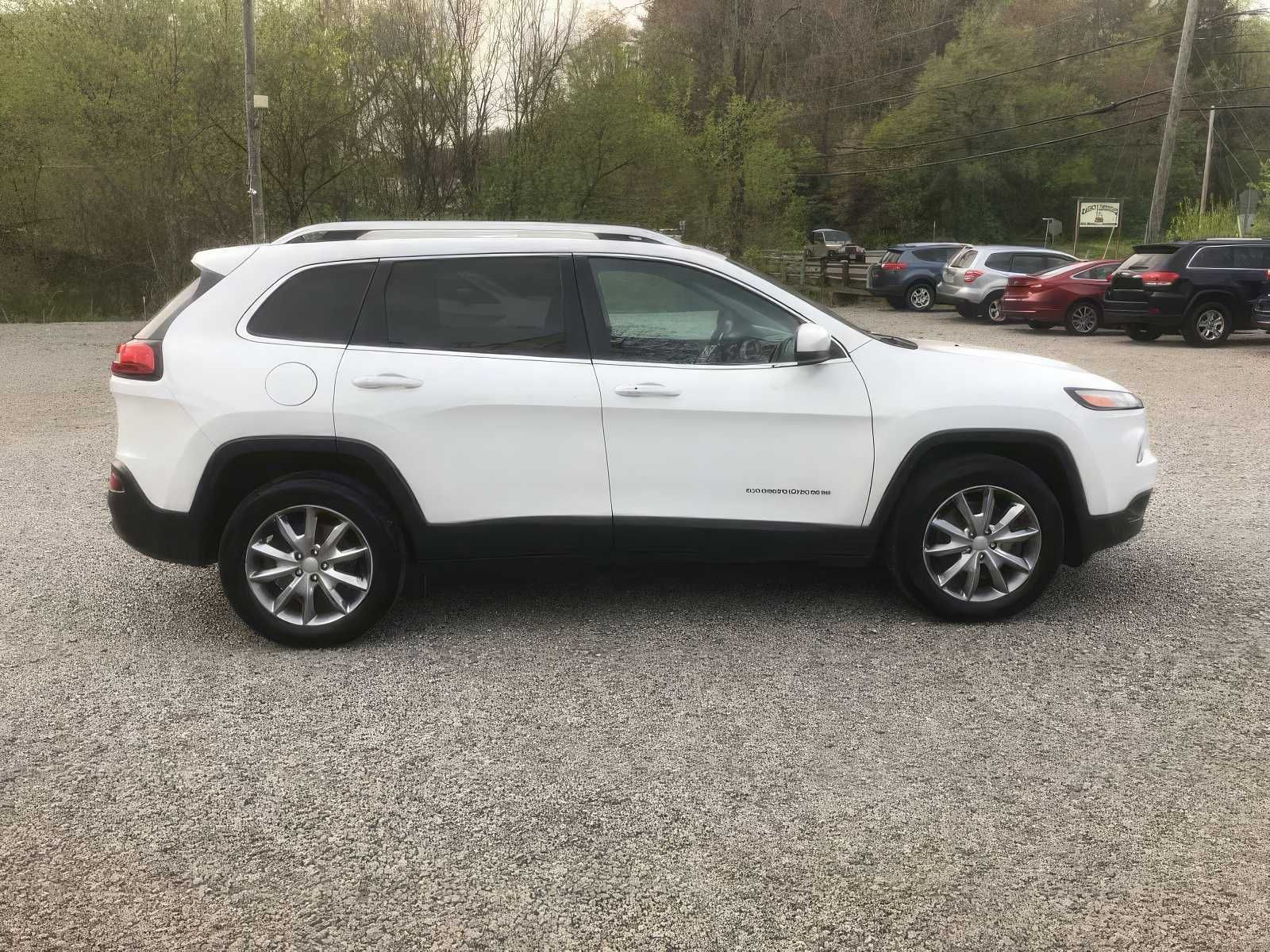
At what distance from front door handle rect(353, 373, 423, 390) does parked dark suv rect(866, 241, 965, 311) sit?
2480cm

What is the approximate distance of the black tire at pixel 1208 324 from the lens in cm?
1880

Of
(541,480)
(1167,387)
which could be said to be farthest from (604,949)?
(1167,387)

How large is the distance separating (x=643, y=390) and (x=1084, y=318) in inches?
765

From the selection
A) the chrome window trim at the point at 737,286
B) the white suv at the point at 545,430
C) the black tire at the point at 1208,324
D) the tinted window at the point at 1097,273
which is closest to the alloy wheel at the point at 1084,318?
the tinted window at the point at 1097,273

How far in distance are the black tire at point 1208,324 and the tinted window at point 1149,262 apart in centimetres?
90

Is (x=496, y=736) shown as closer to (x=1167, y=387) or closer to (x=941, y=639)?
(x=941, y=639)

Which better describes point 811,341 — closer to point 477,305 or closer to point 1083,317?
point 477,305

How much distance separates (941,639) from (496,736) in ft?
6.68

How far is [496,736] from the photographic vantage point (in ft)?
13.0

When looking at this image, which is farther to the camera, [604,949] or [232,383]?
[232,383]

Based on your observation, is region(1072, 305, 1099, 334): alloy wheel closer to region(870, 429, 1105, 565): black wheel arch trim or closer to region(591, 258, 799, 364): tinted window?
region(870, 429, 1105, 565): black wheel arch trim

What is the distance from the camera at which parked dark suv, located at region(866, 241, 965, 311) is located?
2805 centimetres

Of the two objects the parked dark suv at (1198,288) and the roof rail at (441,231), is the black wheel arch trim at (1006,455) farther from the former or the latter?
the parked dark suv at (1198,288)

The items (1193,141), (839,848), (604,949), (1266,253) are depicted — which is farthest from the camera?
(1193,141)
